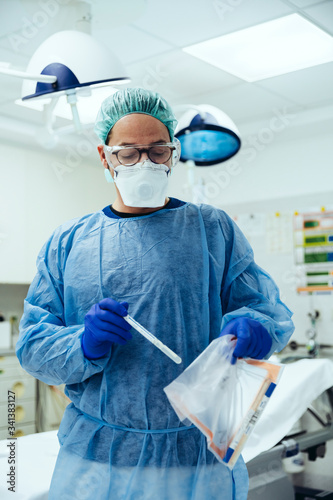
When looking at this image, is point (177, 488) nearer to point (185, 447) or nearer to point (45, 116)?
point (185, 447)

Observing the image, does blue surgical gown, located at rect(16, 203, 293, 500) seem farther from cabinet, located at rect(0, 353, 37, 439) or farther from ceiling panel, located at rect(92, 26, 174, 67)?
cabinet, located at rect(0, 353, 37, 439)

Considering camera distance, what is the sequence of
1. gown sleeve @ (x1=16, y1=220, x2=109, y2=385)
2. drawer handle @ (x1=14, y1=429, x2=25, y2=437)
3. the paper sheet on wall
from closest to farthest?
gown sleeve @ (x1=16, y1=220, x2=109, y2=385)
drawer handle @ (x1=14, y1=429, x2=25, y2=437)
the paper sheet on wall

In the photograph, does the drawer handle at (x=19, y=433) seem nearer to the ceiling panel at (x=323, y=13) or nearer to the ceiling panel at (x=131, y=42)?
the ceiling panel at (x=131, y=42)

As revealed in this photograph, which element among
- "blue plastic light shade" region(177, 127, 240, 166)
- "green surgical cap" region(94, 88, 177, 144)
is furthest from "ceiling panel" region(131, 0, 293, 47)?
"green surgical cap" region(94, 88, 177, 144)

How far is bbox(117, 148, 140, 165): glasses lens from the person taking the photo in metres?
1.17

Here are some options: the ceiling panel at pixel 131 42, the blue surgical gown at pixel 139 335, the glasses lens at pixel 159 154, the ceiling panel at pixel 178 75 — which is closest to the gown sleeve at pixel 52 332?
the blue surgical gown at pixel 139 335

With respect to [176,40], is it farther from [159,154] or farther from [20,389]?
[20,389]

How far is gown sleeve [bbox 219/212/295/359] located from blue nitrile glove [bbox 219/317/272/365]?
79mm

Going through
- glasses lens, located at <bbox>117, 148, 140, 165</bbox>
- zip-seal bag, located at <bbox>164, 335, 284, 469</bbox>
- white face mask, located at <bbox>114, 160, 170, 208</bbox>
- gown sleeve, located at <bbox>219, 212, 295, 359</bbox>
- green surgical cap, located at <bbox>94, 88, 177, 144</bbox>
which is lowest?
zip-seal bag, located at <bbox>164, 335, 284, 469</bbox>

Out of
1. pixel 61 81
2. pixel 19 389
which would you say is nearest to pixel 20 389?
pixel 19 389

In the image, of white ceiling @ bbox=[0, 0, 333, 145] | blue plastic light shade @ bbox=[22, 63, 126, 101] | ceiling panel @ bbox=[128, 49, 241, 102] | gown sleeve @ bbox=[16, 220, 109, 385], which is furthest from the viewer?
ceiling panel @ bbox=[128, 49, 241, 102]

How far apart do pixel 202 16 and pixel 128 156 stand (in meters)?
1.47

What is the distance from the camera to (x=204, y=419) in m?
1.01

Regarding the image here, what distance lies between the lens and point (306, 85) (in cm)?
Answer: 325
